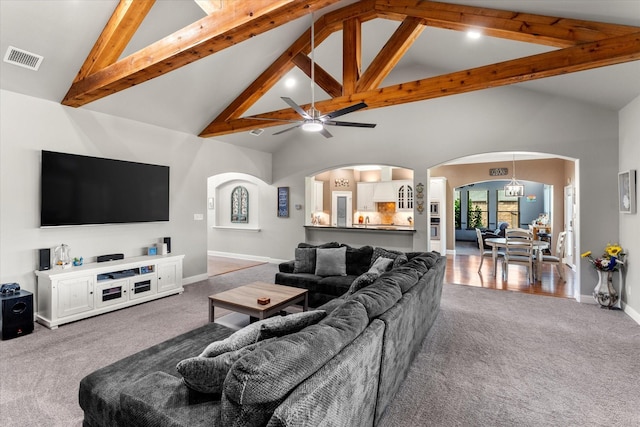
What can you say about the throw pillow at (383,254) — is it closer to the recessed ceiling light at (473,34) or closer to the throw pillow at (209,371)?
the recessed ceiling light at (473,34)

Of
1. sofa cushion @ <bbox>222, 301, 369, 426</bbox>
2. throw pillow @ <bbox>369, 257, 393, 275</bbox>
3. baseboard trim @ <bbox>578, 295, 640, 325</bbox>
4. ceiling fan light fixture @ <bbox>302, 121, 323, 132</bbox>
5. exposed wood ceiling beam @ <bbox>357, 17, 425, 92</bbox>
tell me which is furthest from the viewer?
exposed wood ceiling beam @ <bbox>357, 17, 425, 92</bbox>

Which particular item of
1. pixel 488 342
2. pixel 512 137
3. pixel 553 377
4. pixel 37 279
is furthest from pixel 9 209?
pixel 512 137

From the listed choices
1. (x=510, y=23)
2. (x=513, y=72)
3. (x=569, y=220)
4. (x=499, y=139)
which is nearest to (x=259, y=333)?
(x=513, y=72)

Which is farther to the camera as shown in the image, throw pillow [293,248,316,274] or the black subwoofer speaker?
throw pillow [293,248,316,274]

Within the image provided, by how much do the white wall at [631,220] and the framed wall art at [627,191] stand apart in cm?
8

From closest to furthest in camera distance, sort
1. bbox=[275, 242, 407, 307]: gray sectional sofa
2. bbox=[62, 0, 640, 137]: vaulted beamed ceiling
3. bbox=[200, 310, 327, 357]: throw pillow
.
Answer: bbox=[200, 310, 327, 357]: throw pillow < bbox=[62, 0, 640, 137]: vaulted beamed ceiling < bbox=[275, 242, 407, 307]: gray sectional sofa

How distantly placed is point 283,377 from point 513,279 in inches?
260

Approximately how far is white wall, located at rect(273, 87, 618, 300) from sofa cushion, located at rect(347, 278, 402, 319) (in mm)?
Result: 4168

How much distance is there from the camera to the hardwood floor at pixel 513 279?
5652mm

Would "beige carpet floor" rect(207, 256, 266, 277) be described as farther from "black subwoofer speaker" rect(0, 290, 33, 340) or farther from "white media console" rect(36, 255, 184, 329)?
"black subwoofer speaker" rect(0, 290, 33, 340)

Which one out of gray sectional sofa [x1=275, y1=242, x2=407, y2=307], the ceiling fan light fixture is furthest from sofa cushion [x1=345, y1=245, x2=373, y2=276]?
the ceiling fan light fixture

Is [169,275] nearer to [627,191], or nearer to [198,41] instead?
[198,41]

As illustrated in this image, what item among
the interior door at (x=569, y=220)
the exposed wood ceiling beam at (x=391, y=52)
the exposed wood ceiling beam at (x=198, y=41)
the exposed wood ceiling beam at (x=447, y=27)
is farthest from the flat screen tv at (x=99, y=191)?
the interior door at (x=569, y=220)

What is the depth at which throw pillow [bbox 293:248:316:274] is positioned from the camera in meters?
5.04
